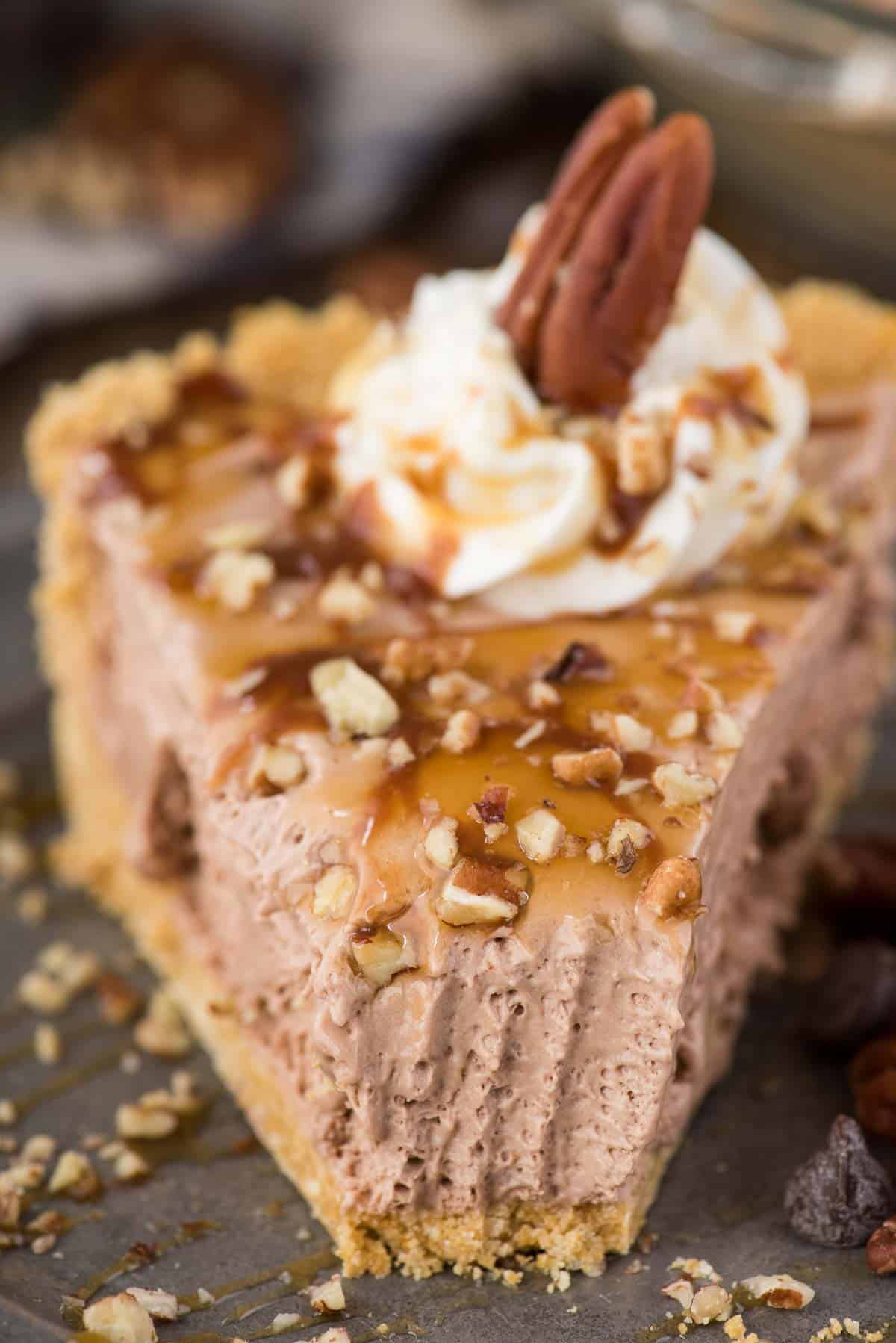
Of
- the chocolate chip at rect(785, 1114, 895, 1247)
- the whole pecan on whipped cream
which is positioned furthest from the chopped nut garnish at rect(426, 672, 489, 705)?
the chocolate chip at rect(785, 1114, 895, 1247)

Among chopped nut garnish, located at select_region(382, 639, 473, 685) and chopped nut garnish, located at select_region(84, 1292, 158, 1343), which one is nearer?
chopped nut garnish, located at select_region(84, 1292, 158, 1343)

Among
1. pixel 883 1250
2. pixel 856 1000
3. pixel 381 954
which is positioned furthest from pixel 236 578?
pixel 883 1250

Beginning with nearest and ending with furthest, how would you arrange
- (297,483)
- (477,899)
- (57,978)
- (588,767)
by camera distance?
(477,899) → (588,767) → (297,483) → (57,978)

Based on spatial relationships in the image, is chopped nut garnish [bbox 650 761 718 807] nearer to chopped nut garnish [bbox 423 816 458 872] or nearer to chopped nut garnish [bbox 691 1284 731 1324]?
chopped nut garnish [bbox 423 816 458 872]

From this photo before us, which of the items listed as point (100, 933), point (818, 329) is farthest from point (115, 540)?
point (818, 329)

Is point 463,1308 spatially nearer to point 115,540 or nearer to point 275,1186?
point 275,1186

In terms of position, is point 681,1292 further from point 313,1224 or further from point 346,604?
point 346,604
